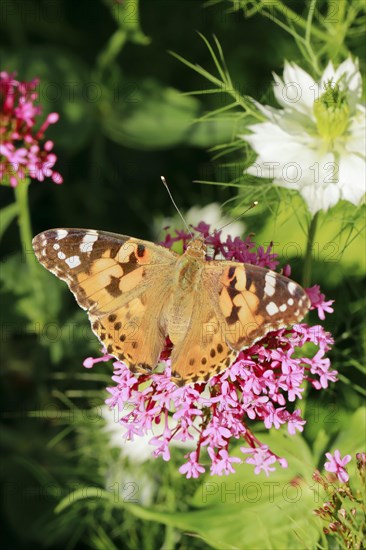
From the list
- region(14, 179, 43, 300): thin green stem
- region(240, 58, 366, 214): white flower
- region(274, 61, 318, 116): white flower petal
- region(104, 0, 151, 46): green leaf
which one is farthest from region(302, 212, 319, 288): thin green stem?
region(104, 0, 151, 46): green leaf

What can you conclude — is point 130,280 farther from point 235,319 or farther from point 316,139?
point 316,139

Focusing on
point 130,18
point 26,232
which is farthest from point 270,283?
point 130,18

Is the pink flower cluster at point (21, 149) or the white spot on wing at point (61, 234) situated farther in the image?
the pink flower cluster at point (21, 149)

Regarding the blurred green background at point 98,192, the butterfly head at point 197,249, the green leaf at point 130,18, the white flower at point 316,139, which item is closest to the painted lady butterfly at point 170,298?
the butterfly head at point 197,249

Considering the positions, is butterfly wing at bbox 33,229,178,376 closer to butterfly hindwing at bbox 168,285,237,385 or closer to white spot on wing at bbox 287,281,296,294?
butterfly hindwing at bbox 168,285,237,385

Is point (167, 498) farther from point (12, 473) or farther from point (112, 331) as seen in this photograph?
point (112, 331)

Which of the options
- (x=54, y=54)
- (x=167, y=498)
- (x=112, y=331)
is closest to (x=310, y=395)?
(x=167, y=498)

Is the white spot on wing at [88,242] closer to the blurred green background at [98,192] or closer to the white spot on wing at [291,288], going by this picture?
the white spot on wing at [291,288]
